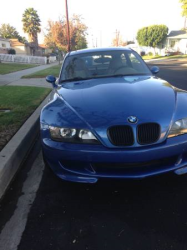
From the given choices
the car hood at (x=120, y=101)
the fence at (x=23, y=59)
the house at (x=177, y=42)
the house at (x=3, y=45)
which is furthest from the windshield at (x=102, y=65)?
the house at (x=177, y=42)

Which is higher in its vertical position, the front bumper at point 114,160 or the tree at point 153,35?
the tree at point 153,35

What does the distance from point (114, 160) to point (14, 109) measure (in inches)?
167

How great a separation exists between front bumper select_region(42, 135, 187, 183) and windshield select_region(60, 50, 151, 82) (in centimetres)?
177

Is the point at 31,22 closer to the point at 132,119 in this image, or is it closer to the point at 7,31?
the point at 7,31

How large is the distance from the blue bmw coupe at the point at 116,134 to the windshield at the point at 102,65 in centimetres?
109

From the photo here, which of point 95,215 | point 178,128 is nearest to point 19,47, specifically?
point 178,128

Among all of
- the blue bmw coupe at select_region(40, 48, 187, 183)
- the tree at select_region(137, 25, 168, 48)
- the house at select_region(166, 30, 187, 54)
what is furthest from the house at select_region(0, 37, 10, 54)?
the blue bmw coupe at select_region(40, 48, 187, 183)

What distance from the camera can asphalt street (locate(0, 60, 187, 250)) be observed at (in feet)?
6.39

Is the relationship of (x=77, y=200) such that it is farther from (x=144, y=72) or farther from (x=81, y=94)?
(x=144, y=72)

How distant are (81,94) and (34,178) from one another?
48.9 inches

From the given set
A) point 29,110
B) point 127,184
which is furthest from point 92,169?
point 29,110

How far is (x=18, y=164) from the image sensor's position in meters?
3.40

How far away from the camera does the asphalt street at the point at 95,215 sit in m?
1.95

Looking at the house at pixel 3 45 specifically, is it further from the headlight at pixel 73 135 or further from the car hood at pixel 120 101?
the headlight at pixel 73 135
